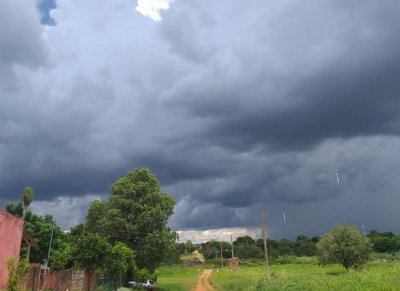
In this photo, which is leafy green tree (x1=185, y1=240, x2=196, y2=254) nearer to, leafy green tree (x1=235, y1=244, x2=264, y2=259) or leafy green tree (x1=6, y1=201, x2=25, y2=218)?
leafy green tree (x1=235, y1=244, x2=264, y2=259)

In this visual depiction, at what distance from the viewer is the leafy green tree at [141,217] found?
44.6 metres

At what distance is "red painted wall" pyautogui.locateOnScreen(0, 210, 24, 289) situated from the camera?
22.4 metres

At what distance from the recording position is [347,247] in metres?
65.2

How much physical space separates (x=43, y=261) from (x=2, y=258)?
23759 mm

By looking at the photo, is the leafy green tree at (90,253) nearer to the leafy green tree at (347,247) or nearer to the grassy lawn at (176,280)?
the grassy lawn at (176,280)

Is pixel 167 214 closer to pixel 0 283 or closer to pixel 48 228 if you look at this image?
pixel 48 228

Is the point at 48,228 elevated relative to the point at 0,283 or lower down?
elevated

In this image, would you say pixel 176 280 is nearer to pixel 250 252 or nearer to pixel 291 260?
pixel 291 260

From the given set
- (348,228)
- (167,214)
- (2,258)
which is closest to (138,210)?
(167,214)

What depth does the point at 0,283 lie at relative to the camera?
862 inches

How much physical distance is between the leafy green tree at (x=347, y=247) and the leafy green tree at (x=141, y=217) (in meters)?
32.3

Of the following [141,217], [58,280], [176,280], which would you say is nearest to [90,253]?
[58,280]

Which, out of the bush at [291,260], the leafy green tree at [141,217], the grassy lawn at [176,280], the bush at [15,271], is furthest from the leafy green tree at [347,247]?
the bush at [15,271]

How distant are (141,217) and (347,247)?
1439 inches
